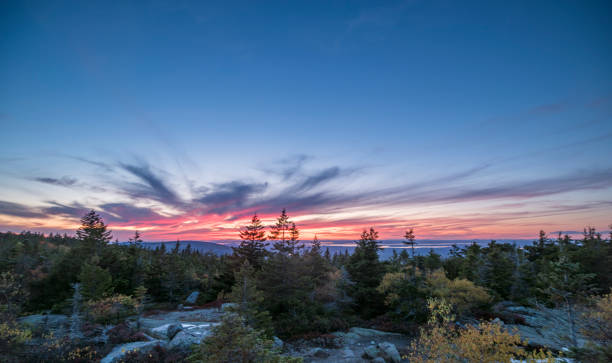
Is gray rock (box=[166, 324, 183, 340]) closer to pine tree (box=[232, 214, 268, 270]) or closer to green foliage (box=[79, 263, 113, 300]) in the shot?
green foliage (box=[79, 263, 113, 300])

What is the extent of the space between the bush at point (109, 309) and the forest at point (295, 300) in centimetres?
14

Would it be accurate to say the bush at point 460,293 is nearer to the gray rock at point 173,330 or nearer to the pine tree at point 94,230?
the gray rock at point 173,330

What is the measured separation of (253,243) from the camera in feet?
138

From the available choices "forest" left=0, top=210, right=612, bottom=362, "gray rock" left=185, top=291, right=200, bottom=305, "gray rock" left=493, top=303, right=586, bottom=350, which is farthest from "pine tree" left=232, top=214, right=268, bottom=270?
"gray rock" left=493, top=303, right=586, bottom=350

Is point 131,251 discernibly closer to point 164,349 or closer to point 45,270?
point 45,270

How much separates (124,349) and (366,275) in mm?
25747

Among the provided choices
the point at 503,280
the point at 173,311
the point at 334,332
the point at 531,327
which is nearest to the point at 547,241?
the point at 503,280

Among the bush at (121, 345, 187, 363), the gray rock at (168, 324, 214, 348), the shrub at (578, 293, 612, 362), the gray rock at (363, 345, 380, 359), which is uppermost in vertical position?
the shrub at (578, 293, 612, 362)

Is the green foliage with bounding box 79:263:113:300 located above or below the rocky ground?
above

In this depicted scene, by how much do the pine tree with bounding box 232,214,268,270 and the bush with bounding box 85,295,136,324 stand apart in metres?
17.9

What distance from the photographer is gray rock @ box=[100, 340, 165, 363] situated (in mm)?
14562

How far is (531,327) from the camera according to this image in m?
26.6

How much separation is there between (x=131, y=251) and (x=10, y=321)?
110 ft

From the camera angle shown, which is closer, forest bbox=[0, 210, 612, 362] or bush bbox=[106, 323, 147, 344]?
forest bbox=[0, 210, 612, 362]
